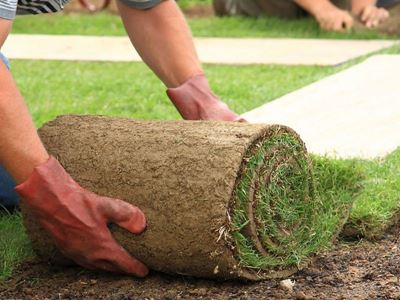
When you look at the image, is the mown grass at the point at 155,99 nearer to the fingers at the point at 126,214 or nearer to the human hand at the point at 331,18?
the fingers at the point at 126,214

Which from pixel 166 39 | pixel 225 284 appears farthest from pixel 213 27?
pixel 225 284

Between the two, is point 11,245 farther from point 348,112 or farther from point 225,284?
point 348,112

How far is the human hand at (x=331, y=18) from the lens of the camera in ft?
25.6

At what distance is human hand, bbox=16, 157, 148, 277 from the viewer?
9.89 feet

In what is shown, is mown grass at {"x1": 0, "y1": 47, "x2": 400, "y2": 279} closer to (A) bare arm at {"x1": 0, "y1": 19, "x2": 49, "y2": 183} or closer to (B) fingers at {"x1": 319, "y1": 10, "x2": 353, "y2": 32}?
(A) bare arm at {"x1": 0, "y1": 19, "x2": 49, "y2": 183}

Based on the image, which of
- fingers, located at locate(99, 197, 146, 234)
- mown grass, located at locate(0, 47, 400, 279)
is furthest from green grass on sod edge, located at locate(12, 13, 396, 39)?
fingers, located at locate(99, 197, 146, 234)

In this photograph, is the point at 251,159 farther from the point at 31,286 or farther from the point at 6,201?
the point at 6,201

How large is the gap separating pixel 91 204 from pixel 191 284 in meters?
0.37

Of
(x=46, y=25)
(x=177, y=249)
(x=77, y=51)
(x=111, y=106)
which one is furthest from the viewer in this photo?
(x=46, y=25)

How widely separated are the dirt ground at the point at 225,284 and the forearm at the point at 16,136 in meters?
0.35

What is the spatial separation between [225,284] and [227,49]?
15.3 feet

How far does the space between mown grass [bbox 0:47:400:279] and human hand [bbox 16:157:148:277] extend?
32cm

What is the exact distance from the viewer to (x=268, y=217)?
121 inches

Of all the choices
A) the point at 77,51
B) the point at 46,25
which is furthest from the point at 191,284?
the point at 46,25
